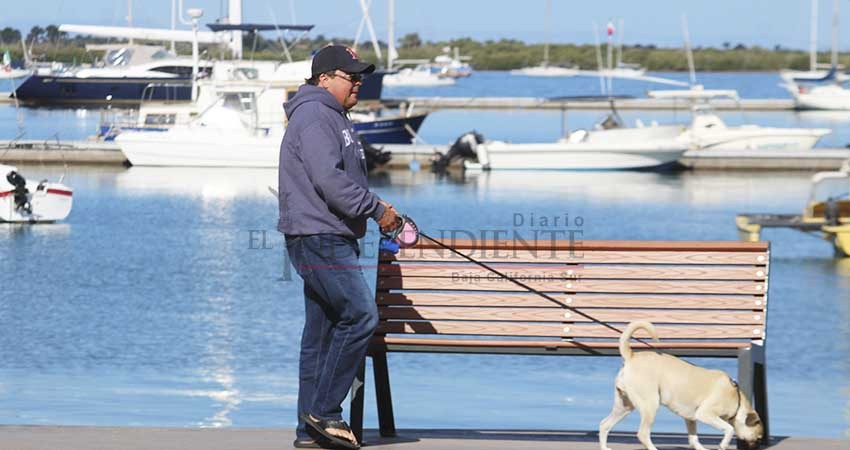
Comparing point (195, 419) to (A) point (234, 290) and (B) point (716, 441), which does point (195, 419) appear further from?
(A) point (234, 290)

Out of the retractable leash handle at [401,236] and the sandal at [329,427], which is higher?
the retractable leash handle at [401,236]

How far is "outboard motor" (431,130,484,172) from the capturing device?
42.1 metres

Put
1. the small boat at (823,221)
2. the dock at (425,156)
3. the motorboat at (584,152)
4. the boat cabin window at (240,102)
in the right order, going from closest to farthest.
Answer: the small boat at (823,221) → the dock at (425,156) → the motorboat at (584,152) → the boat cabin window at (240,102)

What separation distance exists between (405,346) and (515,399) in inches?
230

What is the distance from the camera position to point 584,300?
671 cm

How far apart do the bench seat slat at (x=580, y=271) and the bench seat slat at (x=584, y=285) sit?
0.02m

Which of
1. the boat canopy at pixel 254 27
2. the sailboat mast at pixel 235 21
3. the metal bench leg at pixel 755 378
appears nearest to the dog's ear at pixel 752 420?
the metal bench leg at pixel 755 378

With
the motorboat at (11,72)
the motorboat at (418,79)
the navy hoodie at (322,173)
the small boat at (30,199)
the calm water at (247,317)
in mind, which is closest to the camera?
the navy hoodie at (322,173)

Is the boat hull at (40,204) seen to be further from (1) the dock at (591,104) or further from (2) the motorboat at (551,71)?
(2) the motorboat at (551,71)

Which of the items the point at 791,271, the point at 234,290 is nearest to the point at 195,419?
the point at 234,290

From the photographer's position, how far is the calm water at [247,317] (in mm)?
11648

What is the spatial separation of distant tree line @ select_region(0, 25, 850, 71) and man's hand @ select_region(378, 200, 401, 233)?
4458 centimetres

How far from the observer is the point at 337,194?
594 cm

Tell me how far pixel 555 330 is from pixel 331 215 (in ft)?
4.14
